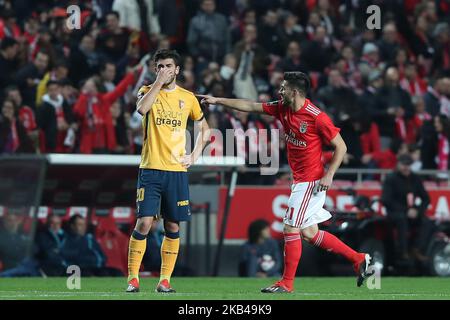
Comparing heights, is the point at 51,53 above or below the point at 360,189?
above

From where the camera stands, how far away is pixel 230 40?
2403cm

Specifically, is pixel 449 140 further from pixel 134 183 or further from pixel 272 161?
pixel 134 183

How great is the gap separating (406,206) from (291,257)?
7.88 m

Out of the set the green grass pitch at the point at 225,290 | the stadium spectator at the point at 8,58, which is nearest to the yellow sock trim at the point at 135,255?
the green grass pitch at the point at 225,290

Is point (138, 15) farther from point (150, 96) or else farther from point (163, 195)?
point (150, 96)

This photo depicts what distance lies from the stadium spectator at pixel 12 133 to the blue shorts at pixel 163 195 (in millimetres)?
6939

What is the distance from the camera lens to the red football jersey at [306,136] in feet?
41.8

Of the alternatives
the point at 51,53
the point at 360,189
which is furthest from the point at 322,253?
the point at 51,53

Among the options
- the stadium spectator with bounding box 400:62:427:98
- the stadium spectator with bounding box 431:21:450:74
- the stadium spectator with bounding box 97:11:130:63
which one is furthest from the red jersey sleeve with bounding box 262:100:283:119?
the stadium spectator with bounding box 431:21:450:74

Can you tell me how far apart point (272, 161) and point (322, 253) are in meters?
1.56

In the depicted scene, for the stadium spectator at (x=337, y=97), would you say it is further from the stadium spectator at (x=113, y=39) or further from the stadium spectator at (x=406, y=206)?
the stadium spectator at (x=113, y=39)

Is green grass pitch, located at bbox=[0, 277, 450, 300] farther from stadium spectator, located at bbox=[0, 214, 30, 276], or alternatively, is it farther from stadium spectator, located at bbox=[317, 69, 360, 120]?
stadium spectator, located at bbox=[317, 69, 360, 120]

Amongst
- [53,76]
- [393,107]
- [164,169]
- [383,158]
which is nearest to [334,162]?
[164,169]

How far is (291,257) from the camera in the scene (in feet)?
41.8
